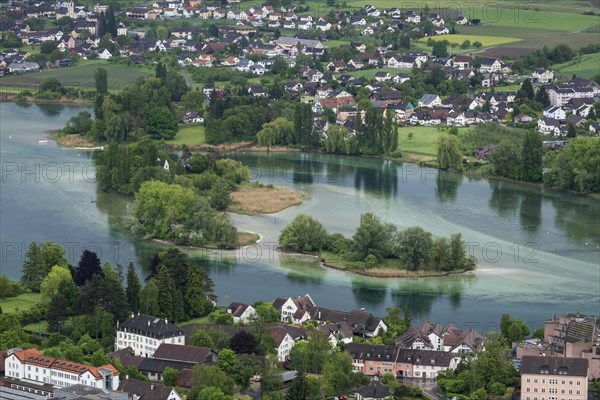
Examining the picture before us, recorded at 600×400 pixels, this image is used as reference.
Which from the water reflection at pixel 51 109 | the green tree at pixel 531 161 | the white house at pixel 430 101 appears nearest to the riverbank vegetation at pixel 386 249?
the green tree at pixel 531 161

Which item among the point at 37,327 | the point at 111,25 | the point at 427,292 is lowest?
the point at 37,327

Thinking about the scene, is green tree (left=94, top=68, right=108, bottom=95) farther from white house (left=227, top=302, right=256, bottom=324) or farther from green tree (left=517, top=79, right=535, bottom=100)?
white house (left=227, top=302, right=256, bottom=324)

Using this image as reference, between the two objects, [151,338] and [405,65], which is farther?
[405,65]

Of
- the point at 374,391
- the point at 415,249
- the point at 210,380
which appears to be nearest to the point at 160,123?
the point at 415,249

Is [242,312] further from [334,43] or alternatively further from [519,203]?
[334,43]

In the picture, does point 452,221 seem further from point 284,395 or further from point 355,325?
point 284,395

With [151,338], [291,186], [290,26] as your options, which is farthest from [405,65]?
[151,338]

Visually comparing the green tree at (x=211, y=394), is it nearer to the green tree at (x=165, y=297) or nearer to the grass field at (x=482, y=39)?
the green tree at (x=165, y=297)
